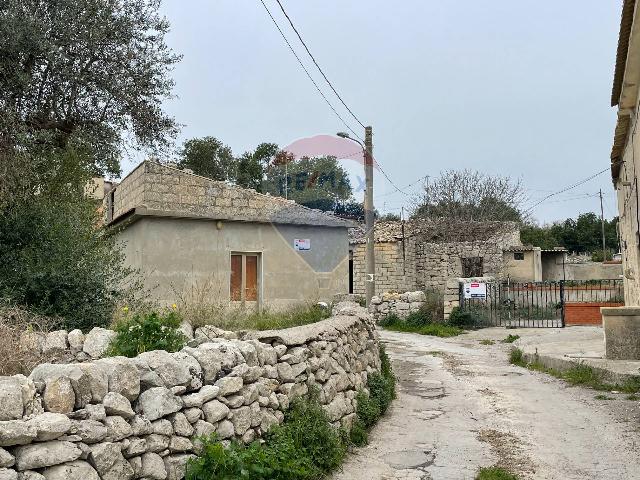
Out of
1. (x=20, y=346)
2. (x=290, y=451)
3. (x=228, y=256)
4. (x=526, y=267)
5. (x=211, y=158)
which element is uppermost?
(x=211, y=158)

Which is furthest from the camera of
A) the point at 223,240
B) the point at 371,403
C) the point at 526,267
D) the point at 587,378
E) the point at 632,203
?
the point at 526,267

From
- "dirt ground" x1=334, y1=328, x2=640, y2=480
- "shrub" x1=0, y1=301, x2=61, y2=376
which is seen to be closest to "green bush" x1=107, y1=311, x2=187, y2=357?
"shrub" x1=0, y1=301, x2=61, y2=376

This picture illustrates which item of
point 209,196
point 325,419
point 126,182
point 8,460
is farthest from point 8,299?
point 126,182

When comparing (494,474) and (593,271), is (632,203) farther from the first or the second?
(593,271)

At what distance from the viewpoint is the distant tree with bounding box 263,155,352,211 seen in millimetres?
25453

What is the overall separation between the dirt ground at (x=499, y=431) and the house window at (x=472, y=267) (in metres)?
15.2

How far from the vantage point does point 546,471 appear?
17.1ft

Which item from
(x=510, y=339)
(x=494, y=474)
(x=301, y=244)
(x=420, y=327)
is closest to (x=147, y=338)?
(x=494, y=474)

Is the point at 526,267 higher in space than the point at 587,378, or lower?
higher

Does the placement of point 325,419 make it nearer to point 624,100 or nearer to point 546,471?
point 546,471

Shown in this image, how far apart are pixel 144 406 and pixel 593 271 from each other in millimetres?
30493

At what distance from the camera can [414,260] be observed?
26.0 meters

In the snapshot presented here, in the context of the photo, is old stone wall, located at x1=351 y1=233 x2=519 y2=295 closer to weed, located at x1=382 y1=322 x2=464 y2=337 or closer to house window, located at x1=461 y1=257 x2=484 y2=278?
house window, located at x1=461 y1=257 x2=484 y2=278

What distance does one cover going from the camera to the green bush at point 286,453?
3.64 meters
